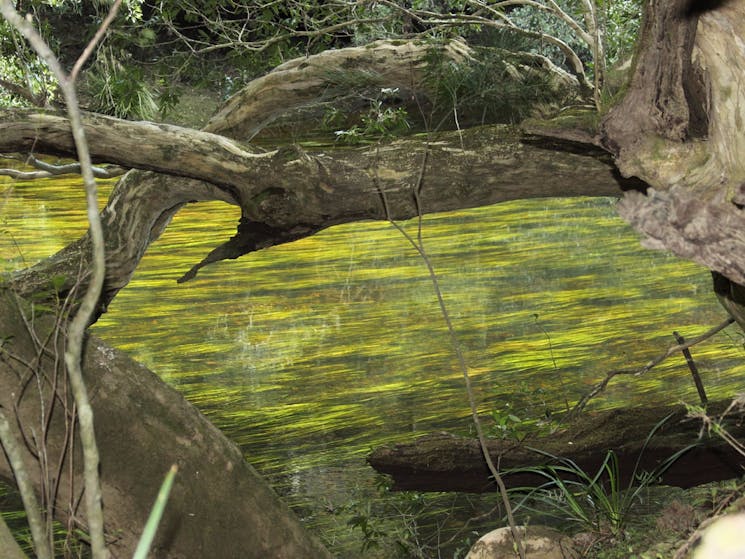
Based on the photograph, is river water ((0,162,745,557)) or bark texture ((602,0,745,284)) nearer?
bark texture ((602,0,745,284))

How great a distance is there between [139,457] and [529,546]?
1.19 meters

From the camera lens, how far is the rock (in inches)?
117

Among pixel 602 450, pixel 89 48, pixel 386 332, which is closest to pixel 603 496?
pixel 602 450

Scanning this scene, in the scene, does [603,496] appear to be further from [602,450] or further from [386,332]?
[386,332]

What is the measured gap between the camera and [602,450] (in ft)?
11.7

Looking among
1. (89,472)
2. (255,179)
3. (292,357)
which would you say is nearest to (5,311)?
(255,179)

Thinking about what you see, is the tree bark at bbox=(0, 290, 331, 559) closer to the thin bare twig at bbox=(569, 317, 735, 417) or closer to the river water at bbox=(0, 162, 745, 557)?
the river water at bbox=(0, 162, 745, 557)

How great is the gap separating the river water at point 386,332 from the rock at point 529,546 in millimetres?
570

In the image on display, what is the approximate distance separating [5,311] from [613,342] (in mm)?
4386

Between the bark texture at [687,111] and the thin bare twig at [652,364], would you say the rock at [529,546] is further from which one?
the bark texture at [687,111]

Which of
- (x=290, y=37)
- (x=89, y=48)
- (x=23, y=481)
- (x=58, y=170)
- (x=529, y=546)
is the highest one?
(x=290, y=37)

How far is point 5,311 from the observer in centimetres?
275

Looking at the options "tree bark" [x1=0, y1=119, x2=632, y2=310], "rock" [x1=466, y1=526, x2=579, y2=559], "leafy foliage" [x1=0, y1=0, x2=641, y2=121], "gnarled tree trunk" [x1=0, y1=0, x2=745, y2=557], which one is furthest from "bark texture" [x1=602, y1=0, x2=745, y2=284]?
"leafy foliage" [x1=0, y1=0, x2=641, y2=121]

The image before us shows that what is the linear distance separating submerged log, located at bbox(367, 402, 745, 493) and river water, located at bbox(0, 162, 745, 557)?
22cm
